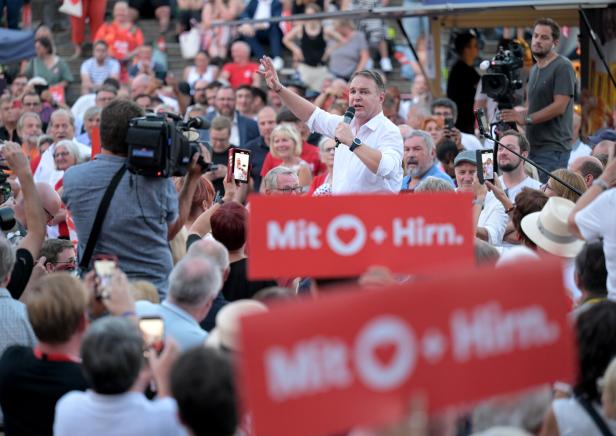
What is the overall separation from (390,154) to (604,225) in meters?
1.84

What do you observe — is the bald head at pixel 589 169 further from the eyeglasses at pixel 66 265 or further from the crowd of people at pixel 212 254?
the eyeglasses at pixel 66 265

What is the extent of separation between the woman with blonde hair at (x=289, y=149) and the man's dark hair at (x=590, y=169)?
234 cm

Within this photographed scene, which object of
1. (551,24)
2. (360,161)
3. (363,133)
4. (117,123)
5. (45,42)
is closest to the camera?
(117,123)

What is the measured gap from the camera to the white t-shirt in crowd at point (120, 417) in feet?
15.0

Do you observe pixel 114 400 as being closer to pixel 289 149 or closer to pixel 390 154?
pixel 390 154

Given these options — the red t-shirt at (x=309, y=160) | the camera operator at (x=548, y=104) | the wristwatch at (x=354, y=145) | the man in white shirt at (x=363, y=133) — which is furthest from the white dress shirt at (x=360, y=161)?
the red t-shirt at (x=309, y=160)

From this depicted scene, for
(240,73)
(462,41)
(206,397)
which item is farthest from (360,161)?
(240,73)

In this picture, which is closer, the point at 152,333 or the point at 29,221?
the point at 152,333

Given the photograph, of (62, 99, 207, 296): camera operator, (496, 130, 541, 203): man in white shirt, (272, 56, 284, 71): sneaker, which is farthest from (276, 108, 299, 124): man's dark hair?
(272, 56, 284, 71): sneaker

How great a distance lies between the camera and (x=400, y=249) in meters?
5.01

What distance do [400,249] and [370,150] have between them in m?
2.43

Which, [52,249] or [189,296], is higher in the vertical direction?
[189,296]

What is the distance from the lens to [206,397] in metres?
4.07

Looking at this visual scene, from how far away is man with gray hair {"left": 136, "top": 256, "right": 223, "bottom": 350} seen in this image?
5441 millimetres
